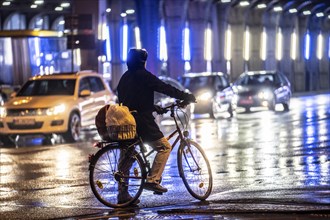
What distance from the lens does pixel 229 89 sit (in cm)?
3484

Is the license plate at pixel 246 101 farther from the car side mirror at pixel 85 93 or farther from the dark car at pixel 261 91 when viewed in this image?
the car side mirror at pixel 85 93

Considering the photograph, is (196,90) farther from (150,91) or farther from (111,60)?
(150,91)

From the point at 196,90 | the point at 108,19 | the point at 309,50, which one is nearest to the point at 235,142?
the point at 196,90

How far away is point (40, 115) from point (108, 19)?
3081 centimetres

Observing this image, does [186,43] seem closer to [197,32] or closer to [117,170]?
[197,32]

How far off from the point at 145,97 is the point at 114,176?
0.92 metres

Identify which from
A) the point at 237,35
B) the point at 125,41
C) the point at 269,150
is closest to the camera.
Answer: the point at 269,150

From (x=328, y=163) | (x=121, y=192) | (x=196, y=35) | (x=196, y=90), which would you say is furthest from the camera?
(x=196, y=35)

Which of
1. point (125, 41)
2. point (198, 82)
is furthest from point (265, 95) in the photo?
point (125, 41)

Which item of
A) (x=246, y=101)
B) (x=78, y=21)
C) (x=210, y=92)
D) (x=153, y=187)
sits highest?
(x=78, y=21)

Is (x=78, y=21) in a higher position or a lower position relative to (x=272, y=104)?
higher

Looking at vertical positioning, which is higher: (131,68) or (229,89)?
(131,68)

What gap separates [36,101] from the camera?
22234 millimetres

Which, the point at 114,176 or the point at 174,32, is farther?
the point at 174,32
